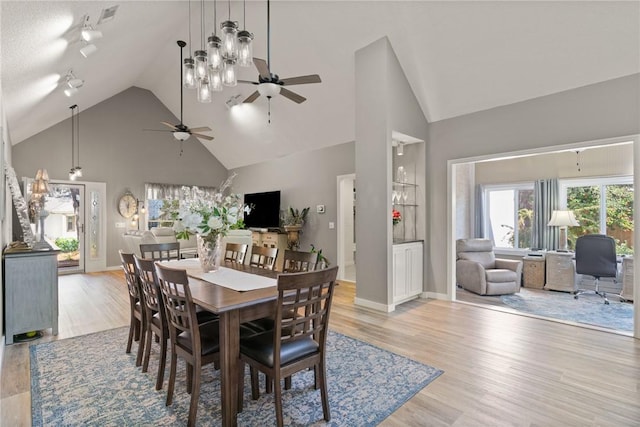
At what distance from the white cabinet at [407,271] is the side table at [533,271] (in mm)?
2382

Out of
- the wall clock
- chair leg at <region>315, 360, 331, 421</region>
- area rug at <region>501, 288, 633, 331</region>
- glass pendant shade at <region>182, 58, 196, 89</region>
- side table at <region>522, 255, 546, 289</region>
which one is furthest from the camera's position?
the wall clock

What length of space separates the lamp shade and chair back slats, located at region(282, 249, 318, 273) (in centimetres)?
514

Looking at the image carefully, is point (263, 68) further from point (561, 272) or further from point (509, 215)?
point (509, 215)

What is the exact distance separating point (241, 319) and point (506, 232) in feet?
21.8

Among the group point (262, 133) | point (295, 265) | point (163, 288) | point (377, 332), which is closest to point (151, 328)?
point (163, 288)

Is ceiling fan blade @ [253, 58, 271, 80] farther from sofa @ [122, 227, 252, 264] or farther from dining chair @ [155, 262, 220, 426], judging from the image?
sofa @ [122, 227, 252, 264]

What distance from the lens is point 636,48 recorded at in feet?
10.3

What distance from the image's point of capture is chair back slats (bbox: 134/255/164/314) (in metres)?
2.21

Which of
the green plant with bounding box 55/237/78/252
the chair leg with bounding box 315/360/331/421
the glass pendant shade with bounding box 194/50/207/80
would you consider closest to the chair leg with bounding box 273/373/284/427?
the chair leg with bounding box 315/360/331/421

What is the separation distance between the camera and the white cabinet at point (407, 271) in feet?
14.5

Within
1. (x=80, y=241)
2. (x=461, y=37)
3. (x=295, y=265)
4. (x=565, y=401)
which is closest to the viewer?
(x=565, y=401)

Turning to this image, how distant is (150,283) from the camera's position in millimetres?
2320

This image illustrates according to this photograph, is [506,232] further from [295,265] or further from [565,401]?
[295,265]

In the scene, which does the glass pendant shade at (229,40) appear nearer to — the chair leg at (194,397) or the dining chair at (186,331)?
the dining chair at (186,331)
